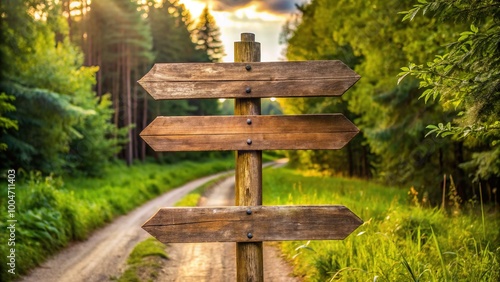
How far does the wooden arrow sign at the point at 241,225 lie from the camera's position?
484 cm

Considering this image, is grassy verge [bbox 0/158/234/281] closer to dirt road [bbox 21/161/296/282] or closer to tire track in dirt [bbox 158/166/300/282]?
dirt road [bbox 21/161/296/282]

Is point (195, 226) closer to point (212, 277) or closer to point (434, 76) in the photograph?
point (434, 76)

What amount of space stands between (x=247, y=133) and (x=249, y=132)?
0.02 m

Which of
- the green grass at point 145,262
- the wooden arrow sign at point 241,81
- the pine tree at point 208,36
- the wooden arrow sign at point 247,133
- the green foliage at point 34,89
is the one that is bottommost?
the green grass at point 145,262

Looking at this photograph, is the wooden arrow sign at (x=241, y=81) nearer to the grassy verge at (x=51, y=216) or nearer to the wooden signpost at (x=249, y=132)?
the wooden signpost at (x=249, y=132)

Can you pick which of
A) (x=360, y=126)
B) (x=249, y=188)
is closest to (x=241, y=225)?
(x=249, y=188)

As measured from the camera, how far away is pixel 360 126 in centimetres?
2278

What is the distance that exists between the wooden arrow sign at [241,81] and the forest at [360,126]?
2.40 ft

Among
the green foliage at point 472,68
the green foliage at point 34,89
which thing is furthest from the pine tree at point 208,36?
the green foliage at point 472,68

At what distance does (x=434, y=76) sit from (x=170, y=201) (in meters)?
17.2

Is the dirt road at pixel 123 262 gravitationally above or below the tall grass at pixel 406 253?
below

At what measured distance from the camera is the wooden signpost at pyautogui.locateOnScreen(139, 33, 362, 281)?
4840 mm

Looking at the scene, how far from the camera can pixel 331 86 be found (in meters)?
4.91

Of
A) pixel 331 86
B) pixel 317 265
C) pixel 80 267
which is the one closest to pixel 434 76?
pixel 331 86
